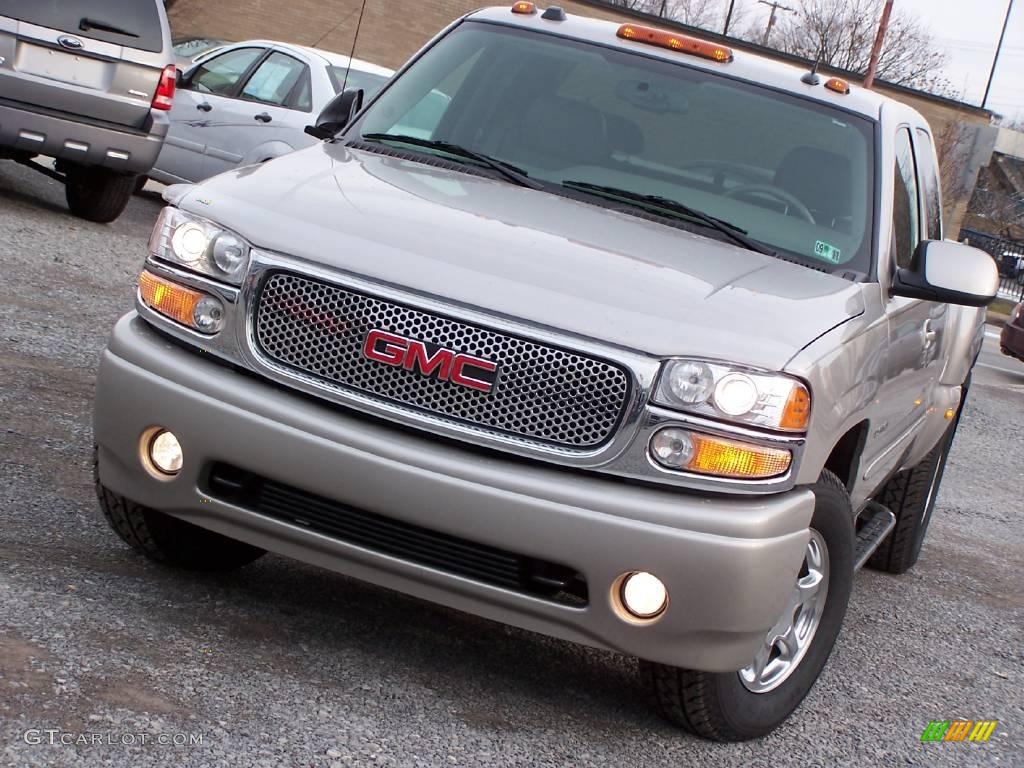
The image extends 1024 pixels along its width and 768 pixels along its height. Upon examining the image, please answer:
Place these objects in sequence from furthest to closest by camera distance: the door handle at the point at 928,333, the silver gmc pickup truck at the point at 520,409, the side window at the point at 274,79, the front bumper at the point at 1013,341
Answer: the front bumper at the point at 1013,341, the side window at the point at 274,79, the door handle at the point at 928,333, the silver gmc pickup truck at the point at 520,409

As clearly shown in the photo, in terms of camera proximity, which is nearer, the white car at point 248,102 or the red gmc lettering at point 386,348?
the red gmc lettering at point 386,348

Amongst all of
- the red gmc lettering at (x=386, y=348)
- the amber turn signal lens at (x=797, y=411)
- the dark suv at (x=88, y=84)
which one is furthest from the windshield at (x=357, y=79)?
the amber turn signal lens at (x=797, y=411)

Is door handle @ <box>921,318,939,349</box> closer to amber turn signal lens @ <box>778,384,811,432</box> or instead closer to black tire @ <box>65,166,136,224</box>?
amber turn signal lens @ <box>778,384,811,432</box>

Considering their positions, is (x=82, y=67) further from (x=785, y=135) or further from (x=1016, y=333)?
(x=1016, y=333)

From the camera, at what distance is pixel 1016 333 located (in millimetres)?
17484

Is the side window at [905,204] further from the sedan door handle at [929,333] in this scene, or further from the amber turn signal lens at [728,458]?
the amber turn signal lens at [728,458]

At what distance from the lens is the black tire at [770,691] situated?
3.80m

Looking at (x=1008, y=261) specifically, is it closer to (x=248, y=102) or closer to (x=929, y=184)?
(x=248, y=102)

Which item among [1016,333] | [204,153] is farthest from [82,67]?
[1016,333]

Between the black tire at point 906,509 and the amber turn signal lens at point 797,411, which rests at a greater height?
the amber turn signal lens at point 797,411

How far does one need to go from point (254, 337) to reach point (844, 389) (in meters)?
1.51

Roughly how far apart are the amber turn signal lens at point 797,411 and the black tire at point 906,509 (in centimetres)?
273

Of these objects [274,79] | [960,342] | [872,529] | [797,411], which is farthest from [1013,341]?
[797,411]

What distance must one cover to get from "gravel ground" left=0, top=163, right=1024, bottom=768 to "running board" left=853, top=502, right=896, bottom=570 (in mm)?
364
